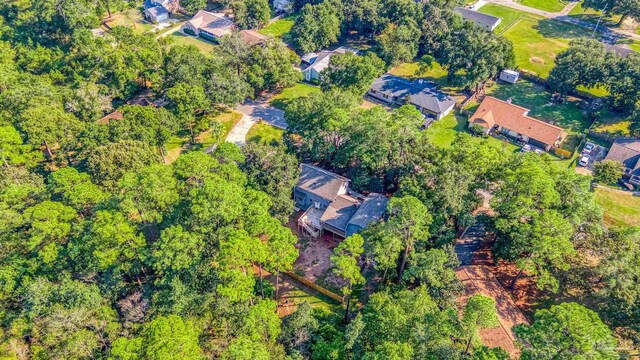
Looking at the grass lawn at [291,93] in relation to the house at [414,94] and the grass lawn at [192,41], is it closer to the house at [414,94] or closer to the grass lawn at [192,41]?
the house at [414,94]

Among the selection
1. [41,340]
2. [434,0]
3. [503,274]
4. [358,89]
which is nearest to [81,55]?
[358,89]

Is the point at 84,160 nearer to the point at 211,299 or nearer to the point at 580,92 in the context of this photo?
the point at 211,299

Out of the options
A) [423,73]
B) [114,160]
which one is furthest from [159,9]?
[114,160]

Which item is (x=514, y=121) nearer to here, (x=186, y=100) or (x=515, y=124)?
(x=515, y=124)

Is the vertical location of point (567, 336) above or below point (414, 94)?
above

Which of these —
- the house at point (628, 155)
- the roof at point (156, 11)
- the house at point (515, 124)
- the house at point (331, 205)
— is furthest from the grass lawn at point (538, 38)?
the roof at point (156, 11)

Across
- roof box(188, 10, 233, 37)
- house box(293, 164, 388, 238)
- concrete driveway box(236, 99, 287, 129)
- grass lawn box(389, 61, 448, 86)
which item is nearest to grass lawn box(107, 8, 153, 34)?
roof box(188, 10, 233, 37)

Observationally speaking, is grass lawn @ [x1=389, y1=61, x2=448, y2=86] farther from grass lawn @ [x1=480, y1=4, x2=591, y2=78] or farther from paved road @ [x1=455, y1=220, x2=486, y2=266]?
paved road @ [x1=455, y1=220, x2=486, y2=266]
